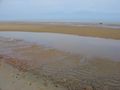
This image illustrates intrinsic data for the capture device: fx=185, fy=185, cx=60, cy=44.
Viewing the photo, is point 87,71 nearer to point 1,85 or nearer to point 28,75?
point 28,75

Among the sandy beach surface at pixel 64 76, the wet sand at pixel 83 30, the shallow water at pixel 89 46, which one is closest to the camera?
the sandy beach surface at pixel 64 76

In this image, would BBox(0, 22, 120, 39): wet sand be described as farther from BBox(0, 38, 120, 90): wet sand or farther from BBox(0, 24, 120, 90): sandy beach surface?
BBox(0, 24, 120, 90): sandy beach surface

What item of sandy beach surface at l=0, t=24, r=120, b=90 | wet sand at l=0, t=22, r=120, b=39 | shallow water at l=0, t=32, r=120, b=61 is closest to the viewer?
sandy beach surface at l=0, t=24, r=120, b=90

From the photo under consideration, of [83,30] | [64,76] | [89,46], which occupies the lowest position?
[64,76]

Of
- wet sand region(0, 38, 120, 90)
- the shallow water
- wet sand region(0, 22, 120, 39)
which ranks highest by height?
wet sand region(0, 22, 120, 39)

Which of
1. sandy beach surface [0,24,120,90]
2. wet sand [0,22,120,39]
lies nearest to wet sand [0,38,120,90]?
sandy beach surface [0,24,120,90]

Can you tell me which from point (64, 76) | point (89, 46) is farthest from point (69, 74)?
point (89, 46)

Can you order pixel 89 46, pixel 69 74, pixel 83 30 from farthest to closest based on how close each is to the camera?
1. pixel 83 30
2. pixel 89 46
3. pixel 69 74

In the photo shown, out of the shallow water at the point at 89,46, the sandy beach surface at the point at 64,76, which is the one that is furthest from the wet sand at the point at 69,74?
the shallow water at the point at 89,46

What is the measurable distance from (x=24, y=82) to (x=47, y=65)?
2738 millimetres

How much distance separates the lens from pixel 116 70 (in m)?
8.00

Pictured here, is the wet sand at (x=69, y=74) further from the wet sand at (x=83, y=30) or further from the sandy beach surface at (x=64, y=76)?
the wet sand at (x=83, y=30)

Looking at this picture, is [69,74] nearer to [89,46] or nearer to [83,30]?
[89,46]

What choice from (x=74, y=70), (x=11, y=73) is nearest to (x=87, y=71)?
(x=74, y=70)
